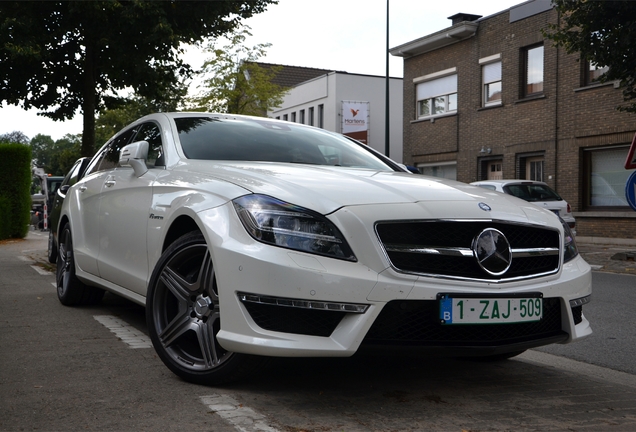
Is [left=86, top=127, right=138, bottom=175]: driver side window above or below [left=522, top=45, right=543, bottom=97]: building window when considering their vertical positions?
below

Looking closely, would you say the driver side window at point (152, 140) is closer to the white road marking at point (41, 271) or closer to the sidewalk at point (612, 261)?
the white road marking at point (41, 271)

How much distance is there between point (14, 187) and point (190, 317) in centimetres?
1884

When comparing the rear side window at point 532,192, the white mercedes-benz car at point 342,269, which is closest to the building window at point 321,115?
the rear side window at point 532,192

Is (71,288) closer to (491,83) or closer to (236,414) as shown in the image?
(236,414)

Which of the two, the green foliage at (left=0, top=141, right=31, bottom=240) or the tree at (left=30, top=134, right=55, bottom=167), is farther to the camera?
the tree at (left=30, top=134, right=55, bottom=167)

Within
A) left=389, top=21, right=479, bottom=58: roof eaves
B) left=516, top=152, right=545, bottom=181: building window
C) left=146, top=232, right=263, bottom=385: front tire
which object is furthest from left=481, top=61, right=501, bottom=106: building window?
left=146, top=232, right=263, bottom=385: front tire

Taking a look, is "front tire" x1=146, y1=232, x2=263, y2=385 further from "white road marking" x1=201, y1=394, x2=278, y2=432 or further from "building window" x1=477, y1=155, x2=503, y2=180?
"building window" x1=477, y1=155, x2=503, y2=180

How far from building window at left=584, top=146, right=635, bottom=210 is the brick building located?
0.03 metres

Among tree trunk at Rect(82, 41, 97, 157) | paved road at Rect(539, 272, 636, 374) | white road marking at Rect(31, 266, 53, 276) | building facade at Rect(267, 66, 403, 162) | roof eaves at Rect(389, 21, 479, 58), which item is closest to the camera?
paved road at Rect(539, 272, 636, 374)

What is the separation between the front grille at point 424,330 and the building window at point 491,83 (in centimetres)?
2312

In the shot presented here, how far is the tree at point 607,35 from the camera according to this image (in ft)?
46.1

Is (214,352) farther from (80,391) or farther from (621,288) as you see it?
(621,288)

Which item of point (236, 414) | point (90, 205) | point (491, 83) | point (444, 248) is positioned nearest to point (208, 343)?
point (236, 414)

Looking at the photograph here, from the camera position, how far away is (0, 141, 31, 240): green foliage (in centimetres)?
2088
